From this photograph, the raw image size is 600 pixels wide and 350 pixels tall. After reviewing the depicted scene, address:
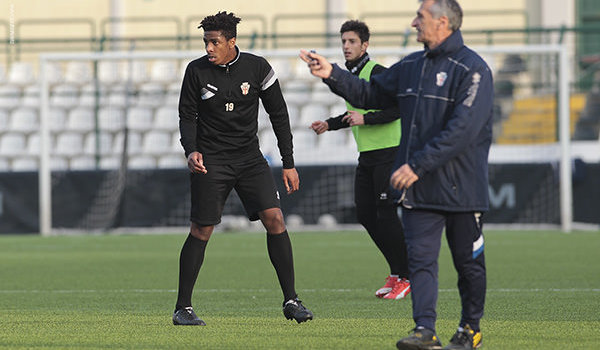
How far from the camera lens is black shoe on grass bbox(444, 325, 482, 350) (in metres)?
5.04

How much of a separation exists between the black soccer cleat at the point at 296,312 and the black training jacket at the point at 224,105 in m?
0.92

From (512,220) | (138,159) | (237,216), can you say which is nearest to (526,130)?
(512,220)

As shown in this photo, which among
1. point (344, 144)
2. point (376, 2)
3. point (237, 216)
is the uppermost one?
point (376, 2)

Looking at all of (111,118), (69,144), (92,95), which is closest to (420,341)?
(111,118)

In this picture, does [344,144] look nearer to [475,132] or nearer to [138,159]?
[138,159]

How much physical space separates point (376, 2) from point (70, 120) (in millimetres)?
10190

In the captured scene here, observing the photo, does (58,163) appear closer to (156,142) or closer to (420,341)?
(156,142)

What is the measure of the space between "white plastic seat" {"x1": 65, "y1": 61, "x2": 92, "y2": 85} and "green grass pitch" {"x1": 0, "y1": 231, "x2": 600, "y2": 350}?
22.1 ft

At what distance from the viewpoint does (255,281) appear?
9.36 m

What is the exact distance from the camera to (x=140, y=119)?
19484mm

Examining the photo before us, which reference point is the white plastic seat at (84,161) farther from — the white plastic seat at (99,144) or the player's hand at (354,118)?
the player's hand at (354,118)

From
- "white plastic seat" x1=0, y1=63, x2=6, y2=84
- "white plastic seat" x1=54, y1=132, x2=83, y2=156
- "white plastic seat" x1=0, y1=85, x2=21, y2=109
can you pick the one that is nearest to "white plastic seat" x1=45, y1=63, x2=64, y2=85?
"white plastic seat" x1=0, y1=85, x2=21, y2=109

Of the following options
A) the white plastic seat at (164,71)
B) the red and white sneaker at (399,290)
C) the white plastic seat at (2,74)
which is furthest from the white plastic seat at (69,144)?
the red and white sneaker at (399,290)

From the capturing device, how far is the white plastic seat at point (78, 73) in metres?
20.5
